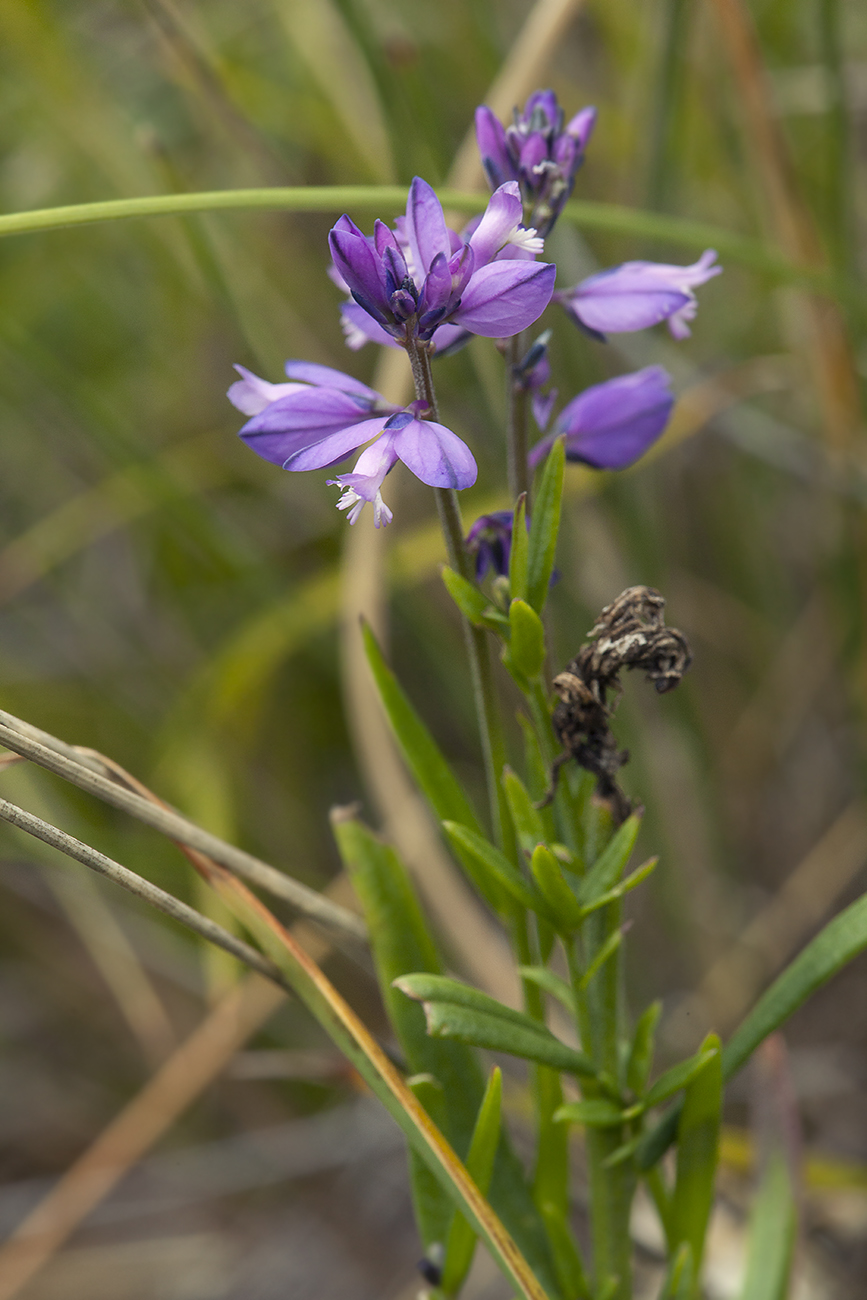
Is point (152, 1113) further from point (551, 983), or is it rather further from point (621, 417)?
point (621, 417)

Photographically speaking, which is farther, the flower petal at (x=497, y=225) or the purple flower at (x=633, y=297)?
the purple flower at (x=633, y=297)

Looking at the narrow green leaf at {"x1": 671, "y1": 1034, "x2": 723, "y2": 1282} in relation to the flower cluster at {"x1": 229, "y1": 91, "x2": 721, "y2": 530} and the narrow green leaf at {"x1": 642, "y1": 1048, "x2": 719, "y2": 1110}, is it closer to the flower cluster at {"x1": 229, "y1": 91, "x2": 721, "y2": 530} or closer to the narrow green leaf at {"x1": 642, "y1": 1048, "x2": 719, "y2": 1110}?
the narrow green leaf at {"x1": 642, "y1": 1048, "x2": 719, "y2": 1110}

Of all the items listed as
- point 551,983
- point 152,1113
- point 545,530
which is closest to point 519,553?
point 545,530

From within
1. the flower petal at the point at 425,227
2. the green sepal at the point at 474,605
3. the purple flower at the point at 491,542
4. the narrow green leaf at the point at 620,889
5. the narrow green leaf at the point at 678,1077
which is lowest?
the narrow green leaf at the point at 678,1077

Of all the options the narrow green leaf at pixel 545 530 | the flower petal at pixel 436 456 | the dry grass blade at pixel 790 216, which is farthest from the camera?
the dry grass blade at pixel 790 216

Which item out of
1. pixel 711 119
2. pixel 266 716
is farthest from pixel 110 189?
pixel 711 119

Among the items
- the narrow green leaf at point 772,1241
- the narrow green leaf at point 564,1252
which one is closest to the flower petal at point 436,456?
the narrow green leaf at point 564,1252

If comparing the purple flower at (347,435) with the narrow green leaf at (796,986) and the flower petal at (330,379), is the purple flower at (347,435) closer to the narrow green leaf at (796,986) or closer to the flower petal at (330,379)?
the flower petal at (330,379)

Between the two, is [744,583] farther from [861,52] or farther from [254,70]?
[254,70]
